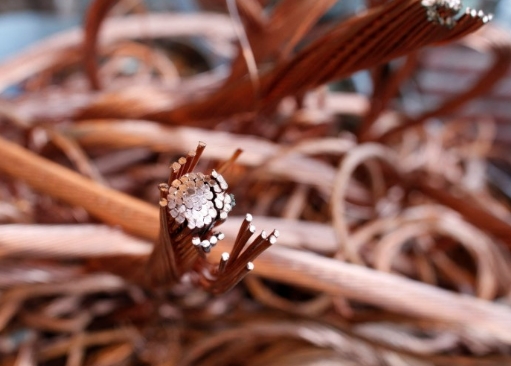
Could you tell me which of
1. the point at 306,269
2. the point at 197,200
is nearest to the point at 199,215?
the point at 197,200

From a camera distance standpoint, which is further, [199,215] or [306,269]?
[306,269]

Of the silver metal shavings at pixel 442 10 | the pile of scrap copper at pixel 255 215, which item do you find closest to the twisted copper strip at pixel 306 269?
the pile of scrap copper at pixel 255 215

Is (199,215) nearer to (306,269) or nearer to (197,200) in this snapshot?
(197,200)

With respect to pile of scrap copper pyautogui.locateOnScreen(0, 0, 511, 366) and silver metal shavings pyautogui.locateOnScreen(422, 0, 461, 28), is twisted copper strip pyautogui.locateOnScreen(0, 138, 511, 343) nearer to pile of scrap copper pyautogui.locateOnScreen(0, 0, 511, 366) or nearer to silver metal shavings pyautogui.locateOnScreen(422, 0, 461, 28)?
pile of scrap copper pyautogui.locateOnScreen(0, 0, 511, 366)

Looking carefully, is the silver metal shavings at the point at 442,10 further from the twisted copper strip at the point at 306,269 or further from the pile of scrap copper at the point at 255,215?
the twisted copper strip at the point at 306,269

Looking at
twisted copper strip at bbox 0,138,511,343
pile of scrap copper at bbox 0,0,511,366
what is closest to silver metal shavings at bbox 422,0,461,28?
pile of scrap copper at bbox 0,0,511,366

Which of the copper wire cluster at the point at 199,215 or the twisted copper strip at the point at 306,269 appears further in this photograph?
the twisted copper strip at the point at 306,269

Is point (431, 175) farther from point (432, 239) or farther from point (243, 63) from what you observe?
point (243, 63)

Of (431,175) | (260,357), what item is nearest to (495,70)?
(431,175)
